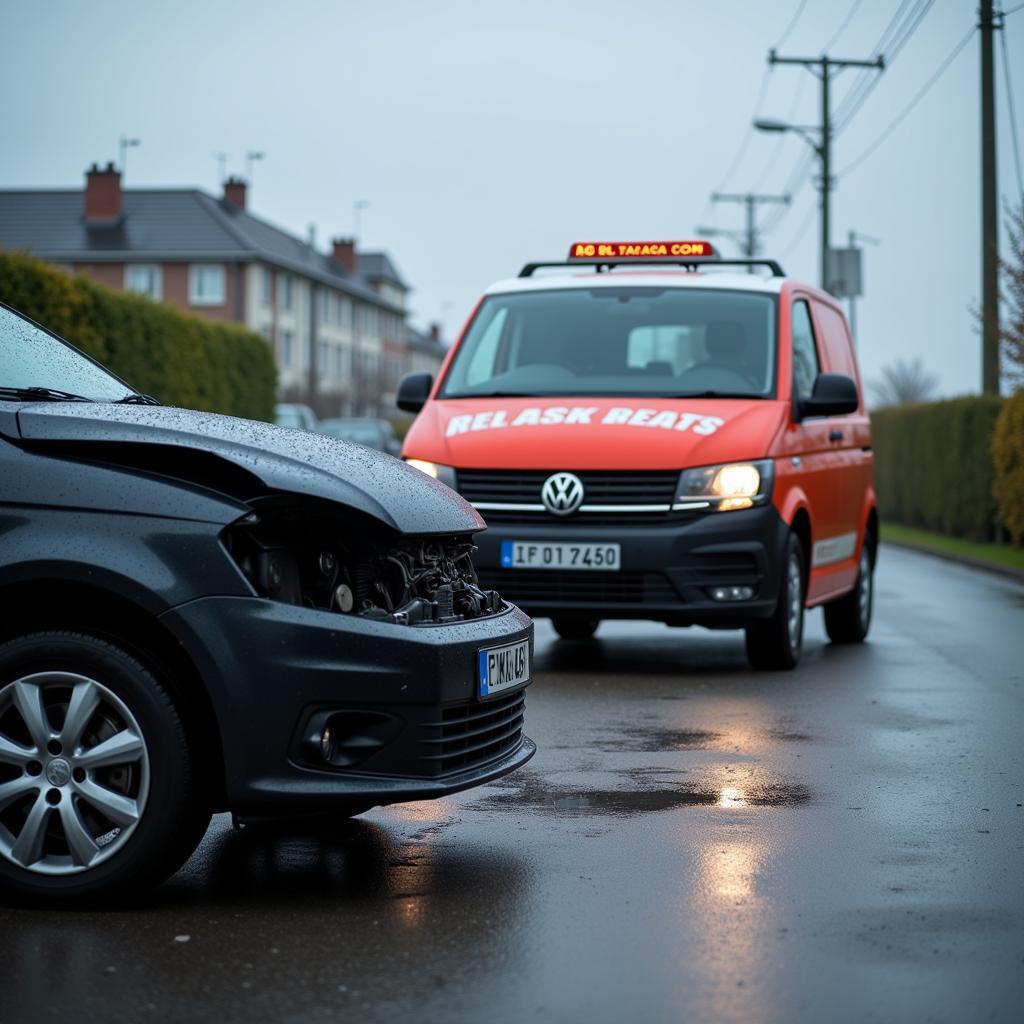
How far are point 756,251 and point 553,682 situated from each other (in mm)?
62018

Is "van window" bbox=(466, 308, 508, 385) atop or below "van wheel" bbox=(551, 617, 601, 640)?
atop

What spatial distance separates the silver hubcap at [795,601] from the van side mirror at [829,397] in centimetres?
85

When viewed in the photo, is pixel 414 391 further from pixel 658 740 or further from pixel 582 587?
pixel 658 740

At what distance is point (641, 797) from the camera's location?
6621 millimetres

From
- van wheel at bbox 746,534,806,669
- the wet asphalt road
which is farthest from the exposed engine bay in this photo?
van wheel at bbox 746,534,806,669

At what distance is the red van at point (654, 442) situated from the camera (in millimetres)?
9914

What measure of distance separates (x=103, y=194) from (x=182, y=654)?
79702 mm

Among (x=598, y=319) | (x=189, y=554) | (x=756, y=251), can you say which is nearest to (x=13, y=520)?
(x=189, y=554)

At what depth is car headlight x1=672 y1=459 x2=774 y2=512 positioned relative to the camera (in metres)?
9.92

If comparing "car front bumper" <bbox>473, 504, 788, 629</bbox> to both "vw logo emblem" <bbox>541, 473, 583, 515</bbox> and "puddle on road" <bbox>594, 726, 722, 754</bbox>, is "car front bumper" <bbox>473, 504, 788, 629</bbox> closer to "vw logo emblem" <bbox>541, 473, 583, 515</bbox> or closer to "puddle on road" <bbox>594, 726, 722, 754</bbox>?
"vw logo emblem" <bbox>541, 473, 583, 515</bbox>

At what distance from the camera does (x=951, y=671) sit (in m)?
10.7

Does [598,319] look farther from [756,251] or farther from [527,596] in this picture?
[756,251]

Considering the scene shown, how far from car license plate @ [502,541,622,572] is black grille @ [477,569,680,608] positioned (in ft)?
0.12

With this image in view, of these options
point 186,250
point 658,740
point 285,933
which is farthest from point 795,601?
point 186,250
